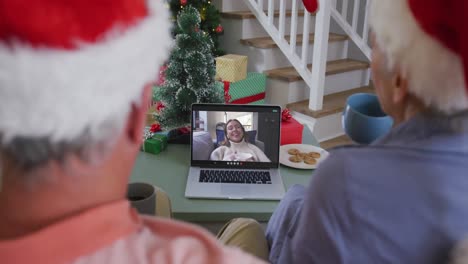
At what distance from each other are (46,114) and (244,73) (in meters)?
2.32

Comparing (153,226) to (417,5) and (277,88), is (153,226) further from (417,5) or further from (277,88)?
(277,88)

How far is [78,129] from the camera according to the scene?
46cm

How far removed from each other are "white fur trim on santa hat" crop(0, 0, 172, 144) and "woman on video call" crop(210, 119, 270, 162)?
2.75 feet

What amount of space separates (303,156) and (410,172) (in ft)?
2.27

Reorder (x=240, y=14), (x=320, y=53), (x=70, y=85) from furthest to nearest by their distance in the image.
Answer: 1. (x=240, y=14)
2. (x=320, y=53)
3. (x=70, y=85)

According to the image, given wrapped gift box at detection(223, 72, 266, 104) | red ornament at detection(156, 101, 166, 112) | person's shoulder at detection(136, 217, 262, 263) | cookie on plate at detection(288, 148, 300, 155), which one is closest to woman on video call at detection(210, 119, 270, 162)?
cookie on plate at detection(288, 148, 300, 155)

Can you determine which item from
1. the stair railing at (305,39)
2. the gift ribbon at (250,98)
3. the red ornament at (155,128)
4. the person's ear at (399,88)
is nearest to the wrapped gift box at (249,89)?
the gift ribbon at (250,98)

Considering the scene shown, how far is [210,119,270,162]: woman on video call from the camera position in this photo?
1.32m

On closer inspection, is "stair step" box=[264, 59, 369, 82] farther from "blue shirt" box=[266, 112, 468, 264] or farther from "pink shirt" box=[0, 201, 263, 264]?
"pink shirt" box=[0, 201, 263, 264]

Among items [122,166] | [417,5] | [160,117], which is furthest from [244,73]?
[122,166]

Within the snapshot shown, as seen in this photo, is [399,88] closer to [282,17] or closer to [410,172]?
[410,172]

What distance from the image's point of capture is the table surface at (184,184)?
3.66ft

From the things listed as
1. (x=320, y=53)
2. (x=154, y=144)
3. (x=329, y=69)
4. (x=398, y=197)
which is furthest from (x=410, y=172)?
(x=329, y=69)

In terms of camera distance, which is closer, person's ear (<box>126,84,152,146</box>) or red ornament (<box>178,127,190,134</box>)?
person's ear (<box>126,84,152,146</box>)
